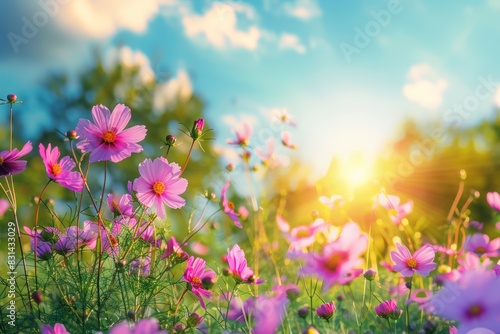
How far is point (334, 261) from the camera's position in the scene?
0.77m

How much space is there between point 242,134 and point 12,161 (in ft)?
3.53

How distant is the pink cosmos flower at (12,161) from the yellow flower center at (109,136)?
209mm

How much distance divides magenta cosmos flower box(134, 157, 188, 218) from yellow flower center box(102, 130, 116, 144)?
0.09 metres

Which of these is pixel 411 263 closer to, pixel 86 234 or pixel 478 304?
pixel 478 304

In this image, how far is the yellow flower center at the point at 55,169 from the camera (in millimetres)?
1201

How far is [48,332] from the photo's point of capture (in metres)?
0.80

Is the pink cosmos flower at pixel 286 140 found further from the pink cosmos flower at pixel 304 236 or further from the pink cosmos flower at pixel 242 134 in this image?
the pink cosmos flower at pixel 304 236

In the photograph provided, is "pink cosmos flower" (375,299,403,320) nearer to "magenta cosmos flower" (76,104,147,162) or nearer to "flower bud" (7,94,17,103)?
"magenta cosmos flower" (76,104,147,162)

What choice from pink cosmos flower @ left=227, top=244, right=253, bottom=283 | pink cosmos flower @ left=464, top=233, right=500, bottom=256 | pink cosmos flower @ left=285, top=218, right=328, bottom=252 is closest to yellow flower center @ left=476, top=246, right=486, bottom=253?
pink cosmos flower @ left=464, top=233, right=500, bottom=256

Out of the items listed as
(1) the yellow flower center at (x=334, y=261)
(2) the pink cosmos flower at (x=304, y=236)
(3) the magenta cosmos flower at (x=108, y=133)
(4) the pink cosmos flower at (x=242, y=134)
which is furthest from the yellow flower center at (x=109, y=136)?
(4) the pink cosmos flower at (x=242, y=134)

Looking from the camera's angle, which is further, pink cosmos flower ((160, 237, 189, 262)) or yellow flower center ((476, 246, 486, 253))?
yellow flower center ((476, 246, 486, 253))

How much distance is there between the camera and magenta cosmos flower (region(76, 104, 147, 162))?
1101 mm

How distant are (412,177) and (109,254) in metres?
10.1

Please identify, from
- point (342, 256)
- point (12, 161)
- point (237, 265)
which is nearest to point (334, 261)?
point (342, 256)
